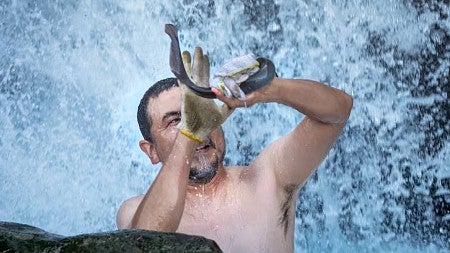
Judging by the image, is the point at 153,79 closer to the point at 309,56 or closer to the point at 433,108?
the point at 309,56

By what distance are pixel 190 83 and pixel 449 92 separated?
3.45 metres

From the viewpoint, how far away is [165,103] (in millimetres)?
2602

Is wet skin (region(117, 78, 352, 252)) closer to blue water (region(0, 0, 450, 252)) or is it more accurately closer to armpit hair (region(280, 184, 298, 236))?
armpit hair (region(280, 184, 298, 236))

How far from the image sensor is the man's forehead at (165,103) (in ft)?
8.50

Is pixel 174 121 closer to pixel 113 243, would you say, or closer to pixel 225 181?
pixel 225 181

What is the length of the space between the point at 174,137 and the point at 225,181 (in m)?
0.23

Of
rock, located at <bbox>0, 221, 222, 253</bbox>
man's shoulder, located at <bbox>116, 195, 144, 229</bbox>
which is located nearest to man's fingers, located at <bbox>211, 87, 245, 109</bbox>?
rock, located at <bbox>0, 221, 222, 253</bbox>

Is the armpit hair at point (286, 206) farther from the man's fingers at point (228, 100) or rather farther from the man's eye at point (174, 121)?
the man's fingers at point (228, 100)

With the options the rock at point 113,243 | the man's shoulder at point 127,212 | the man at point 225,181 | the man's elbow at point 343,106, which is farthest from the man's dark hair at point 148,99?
the rock at point 113,243

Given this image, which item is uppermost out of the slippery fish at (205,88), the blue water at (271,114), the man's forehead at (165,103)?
the slippery fish at (205,88)

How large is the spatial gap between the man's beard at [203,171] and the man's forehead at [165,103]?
0.63 ft

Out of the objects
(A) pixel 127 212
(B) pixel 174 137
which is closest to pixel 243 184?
(B) pixel 174 137

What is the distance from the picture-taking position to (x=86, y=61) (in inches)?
218

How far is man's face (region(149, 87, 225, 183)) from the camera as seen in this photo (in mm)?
2519
